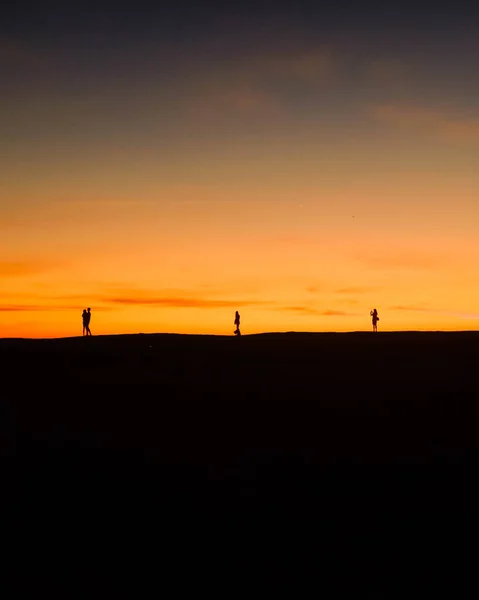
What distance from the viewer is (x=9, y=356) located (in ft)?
97.2

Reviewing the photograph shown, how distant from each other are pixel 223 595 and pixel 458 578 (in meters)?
2.86

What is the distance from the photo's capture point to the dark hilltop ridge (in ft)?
32.1

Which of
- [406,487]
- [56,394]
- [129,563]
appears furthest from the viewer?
[56,394]

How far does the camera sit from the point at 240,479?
1305 cm

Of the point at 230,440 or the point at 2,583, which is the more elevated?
the point at 230,440

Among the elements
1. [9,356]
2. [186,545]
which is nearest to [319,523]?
[186,545]

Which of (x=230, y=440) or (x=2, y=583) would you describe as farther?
(x=230, y=440)

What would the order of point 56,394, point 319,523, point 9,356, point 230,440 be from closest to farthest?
point 319,523 < point 230,440 < point 56,394 < point 9,356

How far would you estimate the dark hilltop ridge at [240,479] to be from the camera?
9.80m

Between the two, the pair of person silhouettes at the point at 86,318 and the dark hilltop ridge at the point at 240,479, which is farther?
the pair of person silhouettes at the point at 86,318

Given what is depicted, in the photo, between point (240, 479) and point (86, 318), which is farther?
point (86, 318)

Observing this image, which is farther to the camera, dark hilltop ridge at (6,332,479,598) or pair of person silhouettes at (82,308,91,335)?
pair of person silhouettes at (82,308,91,335)

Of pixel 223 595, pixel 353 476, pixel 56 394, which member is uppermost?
pixel 56 394

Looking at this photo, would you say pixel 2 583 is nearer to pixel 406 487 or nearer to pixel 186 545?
pixel 186 545
